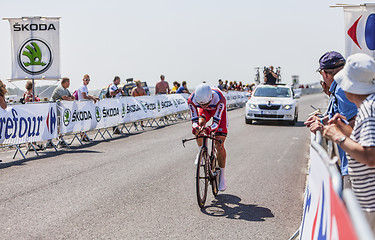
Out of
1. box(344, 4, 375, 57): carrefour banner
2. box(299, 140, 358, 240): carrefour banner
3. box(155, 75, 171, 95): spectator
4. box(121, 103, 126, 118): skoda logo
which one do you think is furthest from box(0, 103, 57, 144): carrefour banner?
box(155, 75, 171, 95): spectator

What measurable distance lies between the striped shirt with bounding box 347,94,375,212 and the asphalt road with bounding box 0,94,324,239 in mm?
2450

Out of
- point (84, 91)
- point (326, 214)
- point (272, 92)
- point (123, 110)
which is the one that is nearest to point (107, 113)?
point (84, 91)

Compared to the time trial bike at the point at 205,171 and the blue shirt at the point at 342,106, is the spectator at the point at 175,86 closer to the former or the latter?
the time trial bike at the point at 205,171

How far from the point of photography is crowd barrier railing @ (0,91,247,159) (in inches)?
436

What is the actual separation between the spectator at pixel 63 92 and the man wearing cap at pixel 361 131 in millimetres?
11964

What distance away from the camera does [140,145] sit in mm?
13781

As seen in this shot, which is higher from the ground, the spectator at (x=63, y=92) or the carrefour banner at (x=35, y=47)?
the carrefour banner at (x=35, y=47)

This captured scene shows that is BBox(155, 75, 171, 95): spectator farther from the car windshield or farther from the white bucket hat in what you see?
the white bucket hat

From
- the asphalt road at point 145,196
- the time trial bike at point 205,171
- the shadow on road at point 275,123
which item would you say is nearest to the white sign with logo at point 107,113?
the asphalt road at point 145,196

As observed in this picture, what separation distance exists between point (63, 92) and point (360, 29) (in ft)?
29.0

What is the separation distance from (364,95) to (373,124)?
26cm

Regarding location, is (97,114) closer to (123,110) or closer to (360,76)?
(123,110)

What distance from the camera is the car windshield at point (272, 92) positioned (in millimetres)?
20578

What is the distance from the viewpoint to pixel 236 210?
652 centimetres
